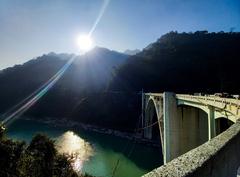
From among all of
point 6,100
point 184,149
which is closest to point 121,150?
point 184,149

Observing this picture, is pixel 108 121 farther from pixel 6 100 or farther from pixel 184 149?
pixel 6 100

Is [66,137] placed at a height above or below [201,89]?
below

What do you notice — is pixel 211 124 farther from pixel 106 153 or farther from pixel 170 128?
pixel 106 153

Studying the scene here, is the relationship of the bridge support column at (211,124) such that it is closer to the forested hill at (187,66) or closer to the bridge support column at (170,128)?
the bridge support column at (170,128)

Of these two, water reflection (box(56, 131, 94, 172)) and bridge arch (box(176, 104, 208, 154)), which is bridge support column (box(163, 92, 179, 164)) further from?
water reflection (box(56, 131, 94, 172))

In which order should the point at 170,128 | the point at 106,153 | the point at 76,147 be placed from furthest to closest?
the point at 76,147, the point at 106,153, the point at 170,128

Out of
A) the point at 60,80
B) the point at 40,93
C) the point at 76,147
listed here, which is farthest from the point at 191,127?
the point at 60,80

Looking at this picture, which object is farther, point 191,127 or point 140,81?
point 140,81
